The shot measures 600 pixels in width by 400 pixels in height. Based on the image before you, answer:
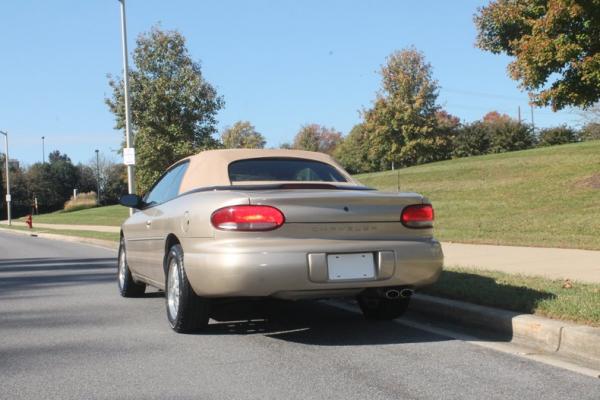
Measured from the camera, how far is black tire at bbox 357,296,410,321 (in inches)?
227

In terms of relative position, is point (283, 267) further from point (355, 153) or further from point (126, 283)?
point (355, 153)

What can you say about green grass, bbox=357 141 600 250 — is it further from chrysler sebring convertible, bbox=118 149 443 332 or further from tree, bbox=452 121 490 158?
tree, bbox=452 121 490 158

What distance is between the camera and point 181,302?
5172 millimetres

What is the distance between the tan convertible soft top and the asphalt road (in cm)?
129

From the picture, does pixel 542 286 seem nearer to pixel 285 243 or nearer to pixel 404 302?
pixel 404 302

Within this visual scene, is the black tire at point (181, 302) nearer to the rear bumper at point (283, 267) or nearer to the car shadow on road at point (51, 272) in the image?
the rear bumper at point (283, 267)

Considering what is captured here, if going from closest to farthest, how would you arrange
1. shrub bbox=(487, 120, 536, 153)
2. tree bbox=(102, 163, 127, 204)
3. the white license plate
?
the white license plate → shrub bbox=(487, 120, 536, 153) → tree bbox=(102, 163, 127, 204)

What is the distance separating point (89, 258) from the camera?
14.4 meters

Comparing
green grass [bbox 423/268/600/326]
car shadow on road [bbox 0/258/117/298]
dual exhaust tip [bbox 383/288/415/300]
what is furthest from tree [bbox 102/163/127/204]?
dual exhaust tip [bbox 383/288/415/300]

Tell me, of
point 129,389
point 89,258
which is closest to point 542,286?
point 129,389

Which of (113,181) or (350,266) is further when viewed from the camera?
(113,181)

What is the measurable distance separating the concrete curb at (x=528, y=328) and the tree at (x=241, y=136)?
72.7 m

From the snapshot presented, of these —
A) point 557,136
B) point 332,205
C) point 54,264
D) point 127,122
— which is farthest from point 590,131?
point 332,205

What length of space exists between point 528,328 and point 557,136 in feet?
149
